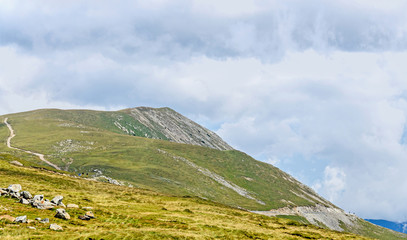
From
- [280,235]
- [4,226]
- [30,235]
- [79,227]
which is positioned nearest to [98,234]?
[79,227]

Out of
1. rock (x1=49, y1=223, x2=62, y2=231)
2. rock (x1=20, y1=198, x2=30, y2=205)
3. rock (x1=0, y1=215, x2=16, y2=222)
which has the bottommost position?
rock (x1=0, y1=215, x2=16, y2=222)

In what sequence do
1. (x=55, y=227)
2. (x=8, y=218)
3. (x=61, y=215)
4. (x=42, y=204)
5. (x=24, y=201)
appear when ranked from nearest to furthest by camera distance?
1. (x=55, y=227)
2. (x=8, y=218)
3. (x=61, y=215)
4. (x=42, y=204)
5. (x=24, y=201)

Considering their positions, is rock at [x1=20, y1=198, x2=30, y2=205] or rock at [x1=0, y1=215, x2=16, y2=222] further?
rock at [x1=20, y1=198, x2=30, y2=205]

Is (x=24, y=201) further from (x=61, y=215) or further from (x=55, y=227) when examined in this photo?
(x=55, y=227)

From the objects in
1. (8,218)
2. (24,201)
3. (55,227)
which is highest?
(24,201)

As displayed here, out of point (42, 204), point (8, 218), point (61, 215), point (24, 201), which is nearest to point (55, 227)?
point (8, 218)

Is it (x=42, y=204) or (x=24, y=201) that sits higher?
(x=42, y=204)

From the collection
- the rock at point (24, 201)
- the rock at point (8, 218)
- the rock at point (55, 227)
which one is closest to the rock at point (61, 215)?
the rock at point (55, 227)

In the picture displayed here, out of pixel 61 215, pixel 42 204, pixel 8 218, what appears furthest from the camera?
pixel 42 204

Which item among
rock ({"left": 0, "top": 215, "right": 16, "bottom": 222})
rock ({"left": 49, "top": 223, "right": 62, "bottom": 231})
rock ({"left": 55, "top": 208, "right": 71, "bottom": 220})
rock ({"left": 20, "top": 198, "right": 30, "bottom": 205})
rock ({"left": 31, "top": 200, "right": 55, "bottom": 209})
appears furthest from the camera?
rock ({"left": 20, "top": 198, "right": 30, "bottom": 205})

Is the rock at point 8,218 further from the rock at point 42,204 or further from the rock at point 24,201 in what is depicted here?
the rock at point 24,201

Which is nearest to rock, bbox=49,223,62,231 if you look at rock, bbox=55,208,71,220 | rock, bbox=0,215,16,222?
rock, bbox=0,215,16,222

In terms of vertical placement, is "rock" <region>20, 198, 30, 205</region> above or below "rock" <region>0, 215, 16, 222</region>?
above

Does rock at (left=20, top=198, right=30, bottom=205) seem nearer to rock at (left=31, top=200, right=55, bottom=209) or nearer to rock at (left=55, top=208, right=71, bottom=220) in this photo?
rock at (left=31, top=200, right=55, bottom=209)
